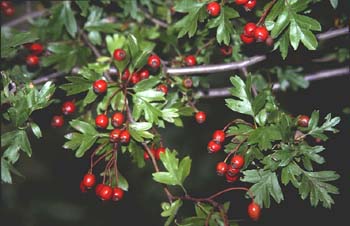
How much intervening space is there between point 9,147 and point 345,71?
1.94m

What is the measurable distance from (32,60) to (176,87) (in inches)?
35.5

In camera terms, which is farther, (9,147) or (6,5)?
(6,5)

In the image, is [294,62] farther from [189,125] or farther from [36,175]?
[36,175]

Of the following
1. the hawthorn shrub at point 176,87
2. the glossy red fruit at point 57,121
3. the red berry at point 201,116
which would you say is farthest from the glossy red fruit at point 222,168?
the glossy red fruit at point 57,121

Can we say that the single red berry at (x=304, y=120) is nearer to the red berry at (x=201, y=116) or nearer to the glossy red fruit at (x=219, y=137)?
the glossy red fruit at (x=219, y=137)

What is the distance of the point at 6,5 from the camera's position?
281 centimetres

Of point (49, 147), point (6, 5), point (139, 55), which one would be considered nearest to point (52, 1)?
point (6, 5)

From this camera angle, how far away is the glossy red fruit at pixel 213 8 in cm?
194

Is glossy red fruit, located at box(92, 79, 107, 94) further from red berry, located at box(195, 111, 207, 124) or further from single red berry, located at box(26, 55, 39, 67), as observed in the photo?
single red berry, located at box(26, 55, 39, 67)

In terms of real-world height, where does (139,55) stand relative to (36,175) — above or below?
above

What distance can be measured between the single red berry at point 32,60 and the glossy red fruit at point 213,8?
115cm

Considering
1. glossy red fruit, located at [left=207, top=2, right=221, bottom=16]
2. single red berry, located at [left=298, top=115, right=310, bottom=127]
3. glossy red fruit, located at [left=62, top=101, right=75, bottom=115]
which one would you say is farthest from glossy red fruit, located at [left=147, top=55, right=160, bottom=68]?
single red berry, located at [left=298, top=115, right=310, bottom=127]

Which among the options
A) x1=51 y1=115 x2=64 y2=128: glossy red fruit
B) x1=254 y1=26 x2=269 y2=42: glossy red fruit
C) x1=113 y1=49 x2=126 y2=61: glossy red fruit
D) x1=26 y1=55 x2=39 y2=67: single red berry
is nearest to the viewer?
x1=254 y1=26 x2=269 y2=42: glossy red fruit

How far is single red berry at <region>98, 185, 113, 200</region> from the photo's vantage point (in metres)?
1.89
